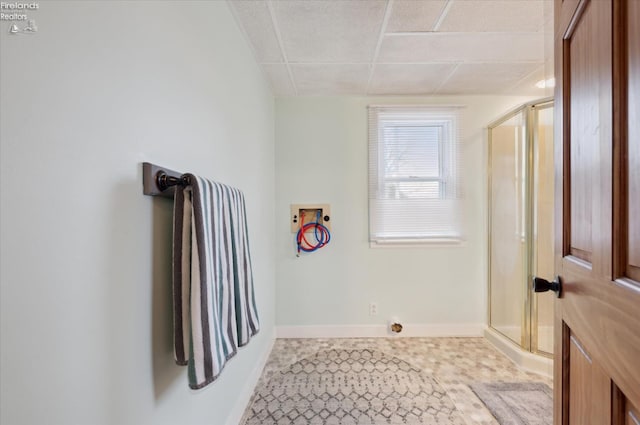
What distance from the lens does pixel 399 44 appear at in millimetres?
1815

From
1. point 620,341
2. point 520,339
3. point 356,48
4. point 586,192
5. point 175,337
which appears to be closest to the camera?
point 620,341

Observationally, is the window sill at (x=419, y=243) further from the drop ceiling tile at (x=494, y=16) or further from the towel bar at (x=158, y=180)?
the towel bar at (x=158, y=180)

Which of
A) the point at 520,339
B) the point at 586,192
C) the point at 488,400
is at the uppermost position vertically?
the point at 586,192

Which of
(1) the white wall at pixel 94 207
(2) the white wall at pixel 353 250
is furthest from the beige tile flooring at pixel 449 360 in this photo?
(1) the white wall at pixel 94 207

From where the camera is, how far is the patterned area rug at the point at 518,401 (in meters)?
1.57

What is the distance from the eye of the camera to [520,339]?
7.06ft

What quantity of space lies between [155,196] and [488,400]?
82.6 inches

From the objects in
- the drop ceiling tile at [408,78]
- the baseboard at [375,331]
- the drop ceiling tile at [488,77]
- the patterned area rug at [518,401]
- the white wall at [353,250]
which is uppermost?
the drop ceiling tile at [488,77]

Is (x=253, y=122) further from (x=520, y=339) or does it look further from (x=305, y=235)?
(x=520, y=339)

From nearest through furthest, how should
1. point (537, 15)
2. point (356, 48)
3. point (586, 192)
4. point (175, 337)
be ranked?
point (586, 192) < point (175, 337) < point (537, 15) < point (356, 48)

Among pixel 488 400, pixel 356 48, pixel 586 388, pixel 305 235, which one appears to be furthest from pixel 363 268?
pixel 586 388

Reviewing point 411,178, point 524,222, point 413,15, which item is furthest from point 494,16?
point 524,222

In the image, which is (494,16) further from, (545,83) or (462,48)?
(545,83)

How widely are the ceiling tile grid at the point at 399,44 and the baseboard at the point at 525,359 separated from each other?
2098 millimetres
